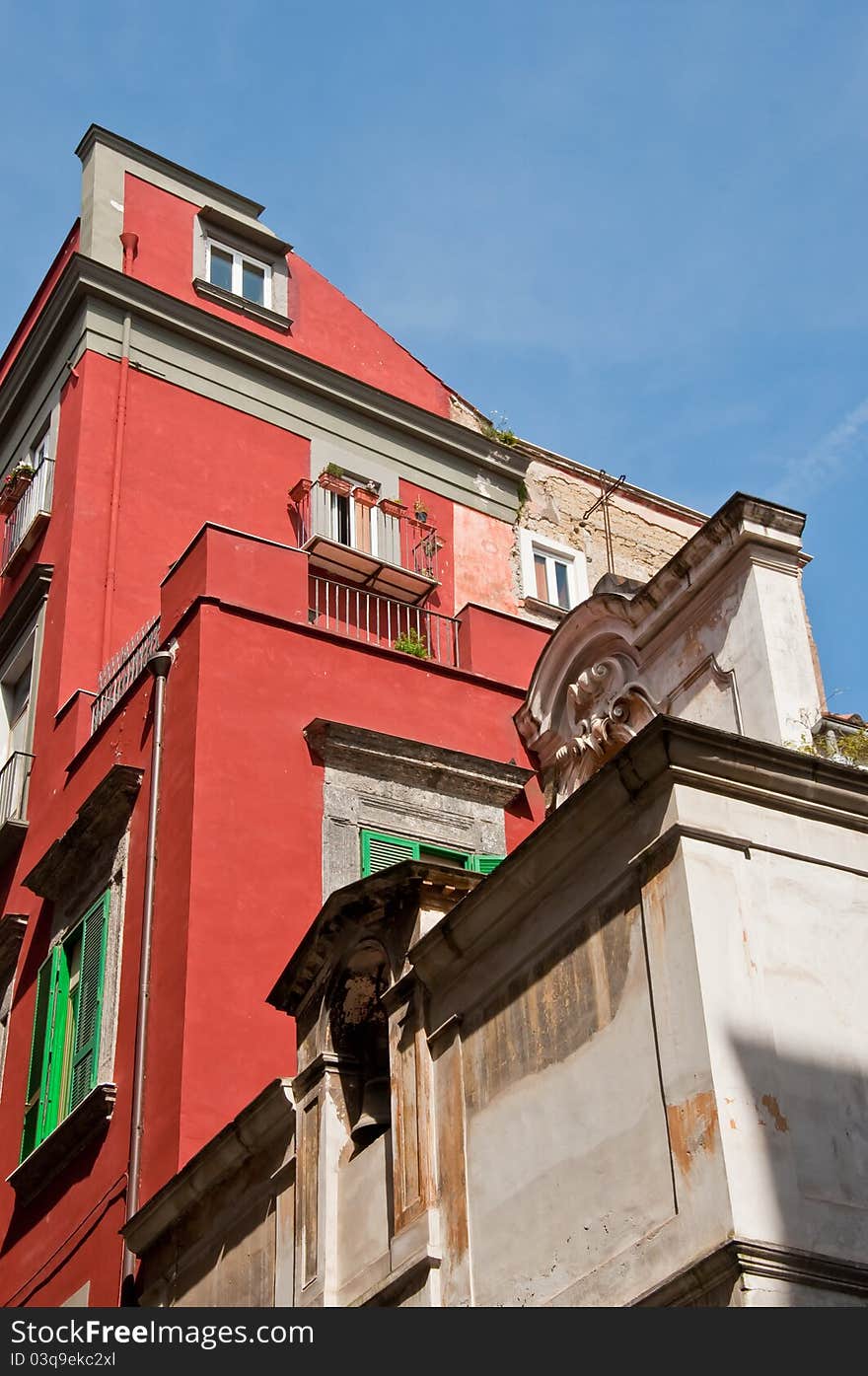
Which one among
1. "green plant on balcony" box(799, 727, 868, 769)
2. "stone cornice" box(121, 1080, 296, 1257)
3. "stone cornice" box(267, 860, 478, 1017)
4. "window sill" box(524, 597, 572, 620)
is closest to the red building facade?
"window sill" box(524, 597, 572, 620)

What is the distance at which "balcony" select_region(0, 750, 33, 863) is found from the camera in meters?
18.4

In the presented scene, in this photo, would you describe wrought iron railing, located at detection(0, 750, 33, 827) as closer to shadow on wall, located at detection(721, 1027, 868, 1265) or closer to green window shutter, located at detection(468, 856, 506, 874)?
green window shutter, located at detection(468, 856, 506, 874)

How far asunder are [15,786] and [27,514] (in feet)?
10.9

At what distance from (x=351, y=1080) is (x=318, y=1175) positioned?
23.6 inches

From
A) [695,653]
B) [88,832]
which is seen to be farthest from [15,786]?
[695,653]

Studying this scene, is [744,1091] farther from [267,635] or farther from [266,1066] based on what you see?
[267,635]

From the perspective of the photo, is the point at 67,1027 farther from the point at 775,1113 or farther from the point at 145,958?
the point at 775,1113

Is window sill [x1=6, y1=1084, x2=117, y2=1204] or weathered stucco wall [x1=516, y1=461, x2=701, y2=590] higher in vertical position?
weathered stucco wall [x1=516, y1=461, x2=701, y2=590]

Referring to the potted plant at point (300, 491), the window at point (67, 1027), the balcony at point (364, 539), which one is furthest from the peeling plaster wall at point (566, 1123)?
the potted plant at point (300, 491)

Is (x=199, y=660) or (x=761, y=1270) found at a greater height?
(x=199, y=660)

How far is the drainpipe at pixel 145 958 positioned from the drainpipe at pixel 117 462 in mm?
2113

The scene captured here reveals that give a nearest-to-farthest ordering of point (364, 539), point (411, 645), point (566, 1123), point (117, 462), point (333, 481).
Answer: point (566, 1123), point (411, 645), point (117, 462), point (364, 539), point (333, 481)

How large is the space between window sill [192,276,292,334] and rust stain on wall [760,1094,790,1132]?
15.5 metres

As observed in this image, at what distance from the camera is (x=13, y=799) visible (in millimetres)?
18969
